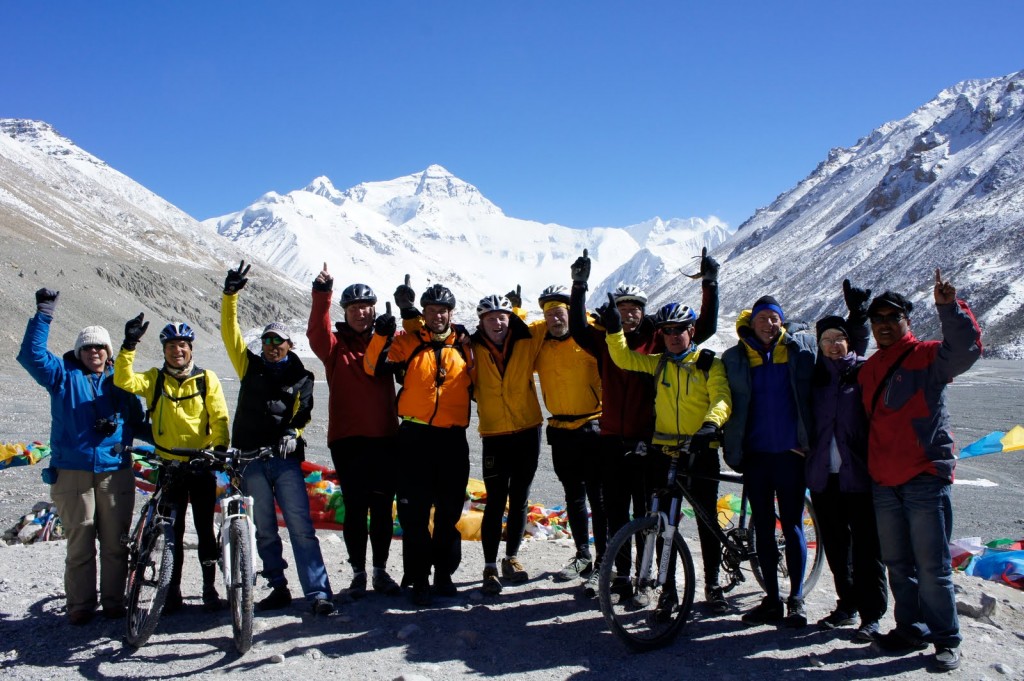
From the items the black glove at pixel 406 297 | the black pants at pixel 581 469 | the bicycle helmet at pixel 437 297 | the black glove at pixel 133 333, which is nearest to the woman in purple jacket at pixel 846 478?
the black pants at pixel 581 469

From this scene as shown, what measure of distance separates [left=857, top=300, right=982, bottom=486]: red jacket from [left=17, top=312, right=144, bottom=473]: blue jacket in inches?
204

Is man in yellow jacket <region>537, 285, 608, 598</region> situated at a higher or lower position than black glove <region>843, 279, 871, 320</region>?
lower

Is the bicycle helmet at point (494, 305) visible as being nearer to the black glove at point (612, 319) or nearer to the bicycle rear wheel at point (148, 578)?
the black glove at point (612, 319)

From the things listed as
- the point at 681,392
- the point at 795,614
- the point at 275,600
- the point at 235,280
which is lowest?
the point at 795,614

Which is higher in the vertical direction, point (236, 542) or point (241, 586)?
point (236, 542)

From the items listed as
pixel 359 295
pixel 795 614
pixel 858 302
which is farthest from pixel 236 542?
pixel 858 302

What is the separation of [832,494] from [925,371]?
115cm

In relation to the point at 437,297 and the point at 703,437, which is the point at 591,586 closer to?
the point at 703,437

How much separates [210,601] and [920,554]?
4.89 m

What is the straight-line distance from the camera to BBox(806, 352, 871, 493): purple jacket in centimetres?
523

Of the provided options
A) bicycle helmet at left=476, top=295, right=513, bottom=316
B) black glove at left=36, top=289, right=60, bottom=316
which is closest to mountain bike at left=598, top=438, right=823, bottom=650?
bicycle helmet at left=476, top=295, right=513, bottom=316

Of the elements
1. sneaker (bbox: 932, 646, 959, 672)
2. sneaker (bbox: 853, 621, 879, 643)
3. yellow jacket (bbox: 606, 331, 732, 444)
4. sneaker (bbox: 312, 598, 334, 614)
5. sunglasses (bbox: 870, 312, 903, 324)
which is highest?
sunglasses (bbox: 870, 312, 903, 324)

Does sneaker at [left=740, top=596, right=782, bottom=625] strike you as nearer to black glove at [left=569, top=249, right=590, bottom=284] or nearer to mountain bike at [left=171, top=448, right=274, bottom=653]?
black glove at [left=569, top=249, right=590, bottom=284]

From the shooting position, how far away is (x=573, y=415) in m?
6.19
